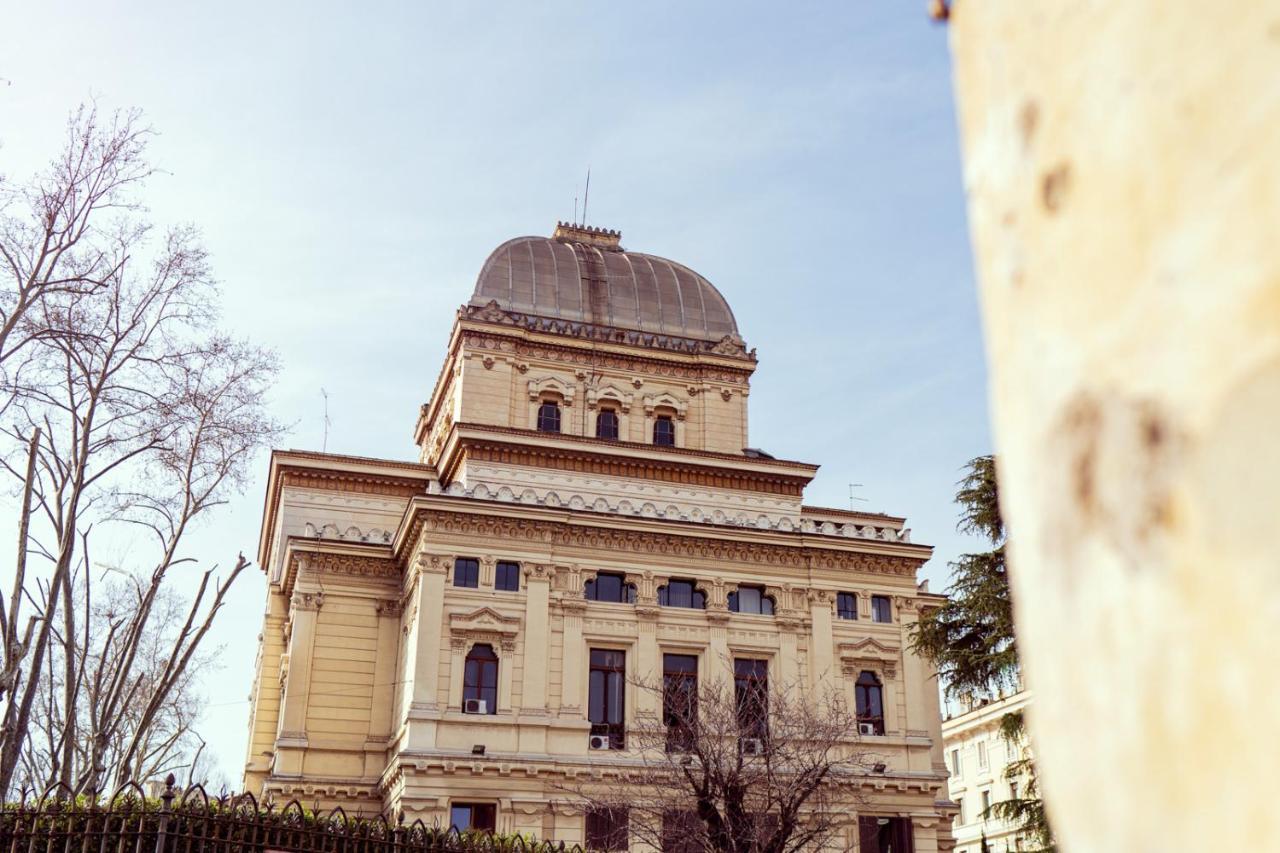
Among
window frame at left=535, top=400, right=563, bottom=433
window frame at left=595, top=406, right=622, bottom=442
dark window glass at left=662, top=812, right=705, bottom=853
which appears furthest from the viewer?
window frame at left=595, top=406, right=622, bottom=442

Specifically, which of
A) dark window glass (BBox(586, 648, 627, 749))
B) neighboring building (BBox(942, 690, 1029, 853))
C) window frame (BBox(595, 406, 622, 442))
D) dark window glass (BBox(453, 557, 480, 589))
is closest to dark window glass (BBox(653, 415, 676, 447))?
window frame (BBox(595, 406, 622, 442))

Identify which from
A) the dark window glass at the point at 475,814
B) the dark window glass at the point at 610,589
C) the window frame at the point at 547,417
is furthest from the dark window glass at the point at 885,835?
the window frame at the point at 547,417

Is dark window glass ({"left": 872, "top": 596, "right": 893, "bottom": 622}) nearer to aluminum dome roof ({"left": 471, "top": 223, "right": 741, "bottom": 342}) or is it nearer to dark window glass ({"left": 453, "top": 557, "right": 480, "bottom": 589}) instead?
aluminum dome roof ({"left": 471, "top": 223, "right": 741, "bottom": 342})

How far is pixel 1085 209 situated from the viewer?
1.11 metres

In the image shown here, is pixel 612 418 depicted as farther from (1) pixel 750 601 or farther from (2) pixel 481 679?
(2) pixel 481 679

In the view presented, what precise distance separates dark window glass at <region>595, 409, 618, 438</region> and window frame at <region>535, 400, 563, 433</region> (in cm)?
133

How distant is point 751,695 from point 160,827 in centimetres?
1816

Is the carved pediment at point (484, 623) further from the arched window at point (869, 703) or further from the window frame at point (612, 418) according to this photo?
the arched window at point (869, 703)

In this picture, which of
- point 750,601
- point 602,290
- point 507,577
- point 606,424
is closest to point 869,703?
point 750,601

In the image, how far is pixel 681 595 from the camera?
32.6 metres

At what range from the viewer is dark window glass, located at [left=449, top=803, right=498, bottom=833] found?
2845 centimetres

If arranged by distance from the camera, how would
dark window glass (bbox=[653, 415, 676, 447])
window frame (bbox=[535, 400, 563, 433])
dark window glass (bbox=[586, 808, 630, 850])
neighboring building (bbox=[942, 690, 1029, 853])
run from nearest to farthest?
dark window glass (bbox=[586, 808, 630, 850]), window frame (bbox=[535, 400, 563, 433]), dark window glass (bbox=[653, 415, 676, 447]), neighboring building (bbox=[942, 690, 1029, 853])

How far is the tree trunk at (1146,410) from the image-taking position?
91 centimetres

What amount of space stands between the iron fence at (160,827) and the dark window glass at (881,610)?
69.9ft
